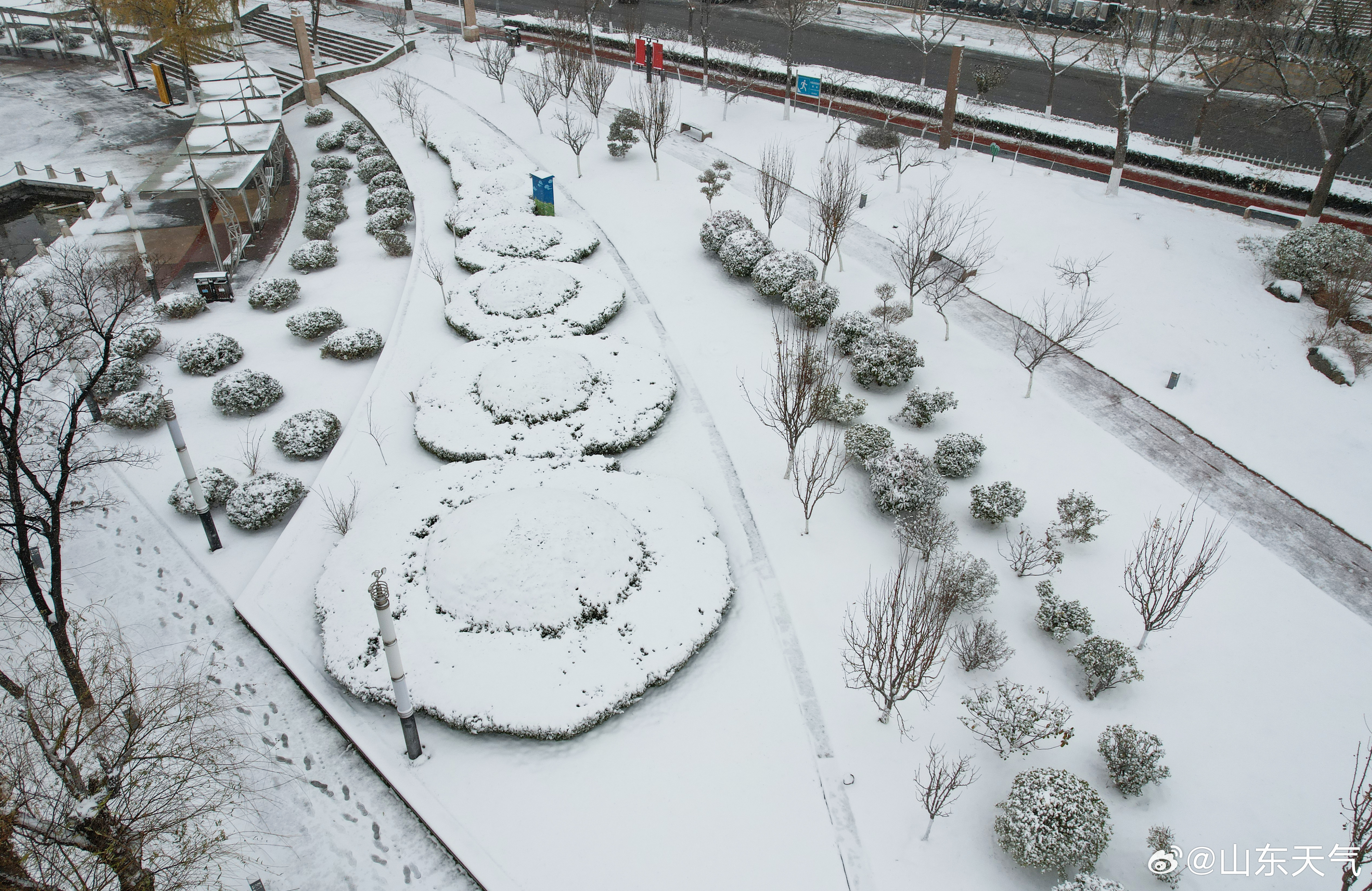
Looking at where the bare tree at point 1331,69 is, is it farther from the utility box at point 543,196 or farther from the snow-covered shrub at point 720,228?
the utility box at point 543,196

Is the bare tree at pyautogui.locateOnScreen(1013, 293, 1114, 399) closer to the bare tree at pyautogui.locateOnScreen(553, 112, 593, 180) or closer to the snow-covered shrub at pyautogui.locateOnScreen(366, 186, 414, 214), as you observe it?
the bare tree at pyautogui.locateOnScreen(553, 112, 593, 180)

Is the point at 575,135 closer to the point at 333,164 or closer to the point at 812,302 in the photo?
the point at 333,164

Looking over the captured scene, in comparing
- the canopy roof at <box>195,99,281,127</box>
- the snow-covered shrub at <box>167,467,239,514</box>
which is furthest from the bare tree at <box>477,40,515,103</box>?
the snow-covered shrub at <box>167,467,239,514</box>

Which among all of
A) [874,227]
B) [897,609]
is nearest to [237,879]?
[897,609]

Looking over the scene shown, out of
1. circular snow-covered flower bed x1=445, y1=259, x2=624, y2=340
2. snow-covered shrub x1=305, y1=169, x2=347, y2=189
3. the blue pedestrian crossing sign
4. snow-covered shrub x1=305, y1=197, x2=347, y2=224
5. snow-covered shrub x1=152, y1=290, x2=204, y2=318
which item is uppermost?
the blue pedestrian crossing sign

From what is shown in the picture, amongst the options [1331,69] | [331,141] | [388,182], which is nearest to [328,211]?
[388,182]

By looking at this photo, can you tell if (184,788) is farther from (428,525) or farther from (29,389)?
(29,389)

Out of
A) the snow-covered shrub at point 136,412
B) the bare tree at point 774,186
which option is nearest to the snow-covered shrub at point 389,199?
the snow-covered shrub at point 136,412
